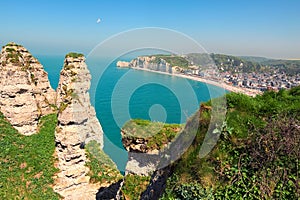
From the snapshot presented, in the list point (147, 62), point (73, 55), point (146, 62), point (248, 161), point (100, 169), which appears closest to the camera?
point (248, 161)

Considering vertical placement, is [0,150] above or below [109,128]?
above

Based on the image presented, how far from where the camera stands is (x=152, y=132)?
11055mm

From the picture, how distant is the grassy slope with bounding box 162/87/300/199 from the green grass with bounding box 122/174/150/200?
524 centimetres

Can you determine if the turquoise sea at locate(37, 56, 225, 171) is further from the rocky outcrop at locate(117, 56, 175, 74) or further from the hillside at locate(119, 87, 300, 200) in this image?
the hillside at locate(119, 87, 300, 200)

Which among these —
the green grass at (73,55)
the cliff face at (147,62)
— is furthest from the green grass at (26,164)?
the cliff face at (147,62)

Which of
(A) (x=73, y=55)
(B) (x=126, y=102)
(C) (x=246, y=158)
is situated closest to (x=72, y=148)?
(A) (x=73, y=55)

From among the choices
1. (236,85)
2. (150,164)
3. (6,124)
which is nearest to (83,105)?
(6,124)

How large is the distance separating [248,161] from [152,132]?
602 centimetres

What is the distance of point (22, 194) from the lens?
15180 mm

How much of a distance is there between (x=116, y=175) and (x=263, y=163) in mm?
15036

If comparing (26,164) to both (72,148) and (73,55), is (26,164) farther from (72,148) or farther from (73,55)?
(73,55)

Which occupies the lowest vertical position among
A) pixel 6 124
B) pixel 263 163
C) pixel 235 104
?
pixel 6 124

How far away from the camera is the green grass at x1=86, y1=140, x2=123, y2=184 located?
59.5 ft

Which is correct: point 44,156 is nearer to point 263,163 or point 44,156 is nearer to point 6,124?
point 6,124
